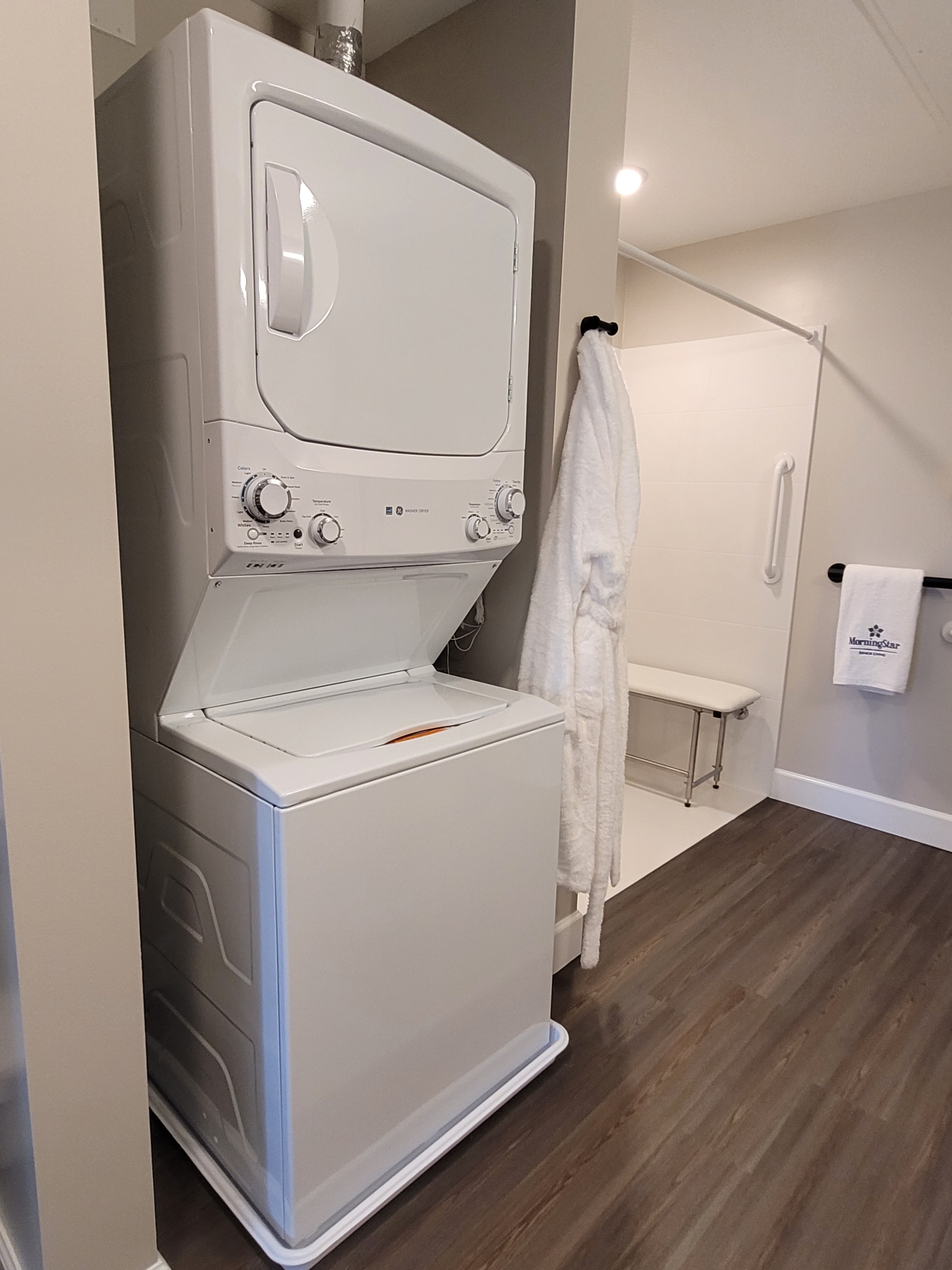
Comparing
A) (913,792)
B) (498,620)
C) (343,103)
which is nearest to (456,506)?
(498,620)

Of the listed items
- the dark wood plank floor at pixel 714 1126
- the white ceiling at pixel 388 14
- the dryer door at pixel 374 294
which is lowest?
the dark wood plank floor at pixel 714 1126

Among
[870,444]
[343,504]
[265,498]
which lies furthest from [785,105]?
[265,498]

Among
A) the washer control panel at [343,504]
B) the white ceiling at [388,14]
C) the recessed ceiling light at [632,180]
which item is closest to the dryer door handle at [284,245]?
the washer control panel at [343,504]

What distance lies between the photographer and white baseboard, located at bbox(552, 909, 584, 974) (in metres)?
1.91

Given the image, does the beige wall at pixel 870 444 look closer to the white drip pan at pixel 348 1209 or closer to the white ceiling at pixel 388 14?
the white ceiling at pixel 388 14

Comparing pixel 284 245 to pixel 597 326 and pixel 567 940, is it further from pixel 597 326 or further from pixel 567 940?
pixel 567 940

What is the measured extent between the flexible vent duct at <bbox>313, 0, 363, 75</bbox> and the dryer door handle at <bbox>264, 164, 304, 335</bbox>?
1.63ft

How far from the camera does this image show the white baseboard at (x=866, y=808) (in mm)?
2688

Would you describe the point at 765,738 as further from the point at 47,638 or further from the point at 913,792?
the point at 47,638

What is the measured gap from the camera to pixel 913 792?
8.96ft

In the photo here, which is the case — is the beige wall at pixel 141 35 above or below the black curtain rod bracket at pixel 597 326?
above

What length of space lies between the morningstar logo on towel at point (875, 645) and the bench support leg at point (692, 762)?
0.61 metres

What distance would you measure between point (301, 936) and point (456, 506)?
738 mm

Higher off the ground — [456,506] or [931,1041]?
[456,506]
